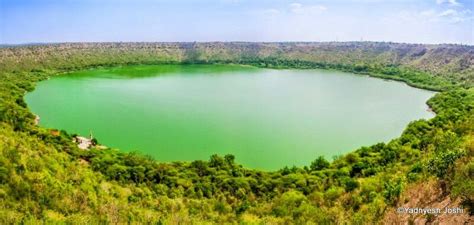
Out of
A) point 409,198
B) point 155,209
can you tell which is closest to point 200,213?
point 155,209

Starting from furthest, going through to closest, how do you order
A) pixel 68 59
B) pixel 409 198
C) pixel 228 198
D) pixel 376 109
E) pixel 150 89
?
pixel 68 59 < pixel 150 89 < pixel 376 109 < pixel 228 198 < pixel 409 198

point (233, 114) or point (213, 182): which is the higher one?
point (233, 114)

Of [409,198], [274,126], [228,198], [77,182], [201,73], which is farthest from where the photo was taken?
[201,73]

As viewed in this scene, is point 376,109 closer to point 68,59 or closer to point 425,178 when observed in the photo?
point 425,178

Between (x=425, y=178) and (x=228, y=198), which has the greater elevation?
(x=425, y=178)

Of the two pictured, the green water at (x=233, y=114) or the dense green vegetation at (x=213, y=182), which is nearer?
the dense green vegetation at (x=213, y=182)

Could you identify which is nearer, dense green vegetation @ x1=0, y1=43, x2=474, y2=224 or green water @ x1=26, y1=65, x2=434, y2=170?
dense green vegetation @ x1=0, y1=43, x2=474, y2=224

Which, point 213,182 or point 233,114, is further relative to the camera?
point 233,114

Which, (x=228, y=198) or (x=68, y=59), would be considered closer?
(x=228, y=198)
